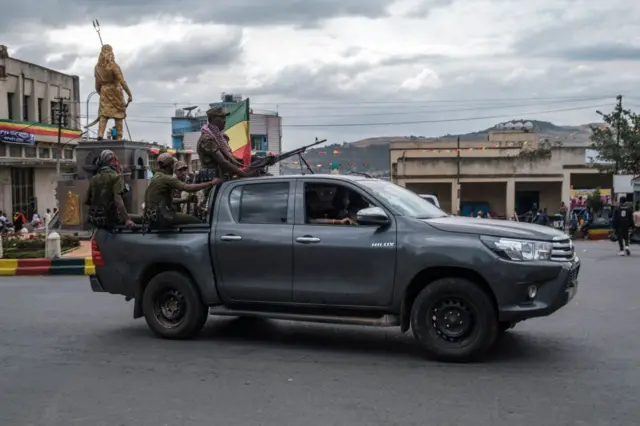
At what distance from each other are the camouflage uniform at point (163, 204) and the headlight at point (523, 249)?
3511mm

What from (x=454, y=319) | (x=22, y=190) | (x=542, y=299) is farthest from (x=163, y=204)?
(x=22, y=190)

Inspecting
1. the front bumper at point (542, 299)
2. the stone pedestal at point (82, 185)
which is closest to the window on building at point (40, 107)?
the stone pedestal at point (82, 185)

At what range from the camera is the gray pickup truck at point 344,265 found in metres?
7.03

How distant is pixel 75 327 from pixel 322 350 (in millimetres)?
3425

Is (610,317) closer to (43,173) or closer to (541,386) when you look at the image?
(541,386)

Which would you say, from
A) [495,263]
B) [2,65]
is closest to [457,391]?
[495,263]

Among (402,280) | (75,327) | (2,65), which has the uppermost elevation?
(2,65)

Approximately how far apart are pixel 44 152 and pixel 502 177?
3039cm

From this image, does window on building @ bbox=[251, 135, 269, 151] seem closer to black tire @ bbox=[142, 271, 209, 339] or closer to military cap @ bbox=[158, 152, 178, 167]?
military cap @ bbox=[158, 152, 178, 167]

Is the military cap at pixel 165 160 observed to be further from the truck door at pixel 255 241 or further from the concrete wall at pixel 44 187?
the concrete wall at pixel 44 187

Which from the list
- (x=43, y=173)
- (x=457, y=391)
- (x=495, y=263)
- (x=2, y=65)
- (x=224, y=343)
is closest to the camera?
(x=457, y=391)

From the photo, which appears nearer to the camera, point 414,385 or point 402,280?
point 414,385

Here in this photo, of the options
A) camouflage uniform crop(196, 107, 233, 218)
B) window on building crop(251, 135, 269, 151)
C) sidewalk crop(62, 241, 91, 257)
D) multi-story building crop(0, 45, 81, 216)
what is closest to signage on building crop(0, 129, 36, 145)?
multi-story building crop(0, 45, 81, 216)

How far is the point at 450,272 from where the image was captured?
730 centimetres
